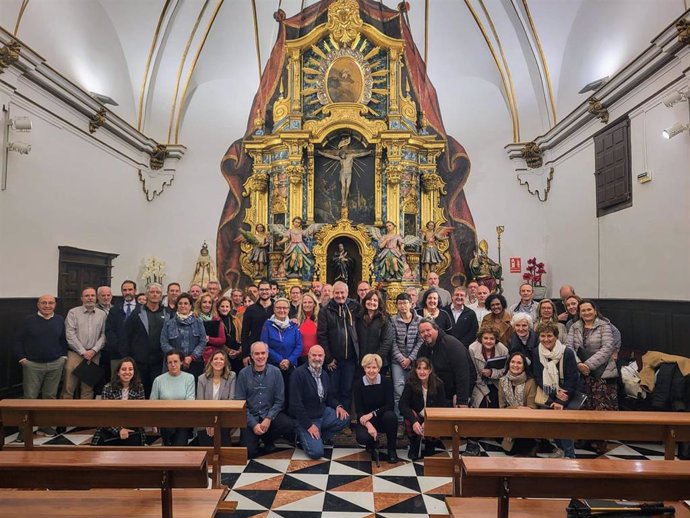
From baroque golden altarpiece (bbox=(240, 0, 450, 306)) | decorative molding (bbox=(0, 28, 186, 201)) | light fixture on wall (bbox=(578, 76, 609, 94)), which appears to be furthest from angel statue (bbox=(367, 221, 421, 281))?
decorative molding (bbox=(0, 28, 186, 201))

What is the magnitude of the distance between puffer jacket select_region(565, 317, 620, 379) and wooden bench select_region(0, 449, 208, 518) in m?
3.96

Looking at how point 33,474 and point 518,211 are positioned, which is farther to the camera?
point 518,211

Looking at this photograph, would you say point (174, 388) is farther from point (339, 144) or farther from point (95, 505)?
point (339, 144)

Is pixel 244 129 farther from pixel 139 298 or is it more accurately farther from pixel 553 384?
pixel 553 384

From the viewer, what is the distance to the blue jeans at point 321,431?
455cm

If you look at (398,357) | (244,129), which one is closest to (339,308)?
(398,357)

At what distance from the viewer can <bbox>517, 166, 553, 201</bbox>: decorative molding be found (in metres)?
11.5

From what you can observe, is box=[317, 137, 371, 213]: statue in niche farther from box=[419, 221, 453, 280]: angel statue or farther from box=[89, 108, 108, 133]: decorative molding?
box=[89, 108, 108, 133]: decorative molding

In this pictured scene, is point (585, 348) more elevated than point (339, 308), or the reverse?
A: point (339, 308)

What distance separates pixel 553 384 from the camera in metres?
4.50

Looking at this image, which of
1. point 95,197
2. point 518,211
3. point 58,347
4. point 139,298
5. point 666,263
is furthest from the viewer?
point 518,211

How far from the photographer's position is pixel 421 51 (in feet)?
39.3

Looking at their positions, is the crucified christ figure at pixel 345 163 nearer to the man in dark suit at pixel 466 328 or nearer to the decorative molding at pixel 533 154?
the decorative molding at pixel 533 154

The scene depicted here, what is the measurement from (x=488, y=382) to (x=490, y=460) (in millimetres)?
2813
